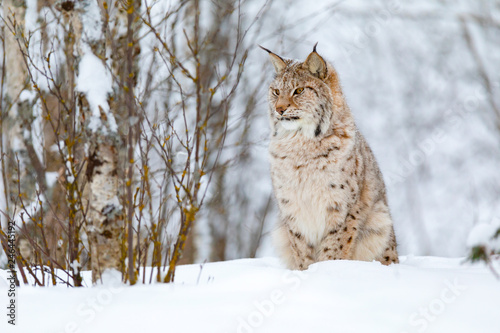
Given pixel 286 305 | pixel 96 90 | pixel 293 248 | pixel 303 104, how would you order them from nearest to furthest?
pixel 286 305 < pixel 96 90 < pixel 303 104 < pixel 293 248

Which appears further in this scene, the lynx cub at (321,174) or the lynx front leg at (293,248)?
the lynx front leg at (293,248)

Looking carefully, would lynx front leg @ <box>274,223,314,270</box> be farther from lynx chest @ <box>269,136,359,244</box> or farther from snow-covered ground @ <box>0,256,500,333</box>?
snow-covered ground @ <box>0,256,500,333</box>

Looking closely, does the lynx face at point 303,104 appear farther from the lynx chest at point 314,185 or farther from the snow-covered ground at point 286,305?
the snow-covered ground at point 286,305

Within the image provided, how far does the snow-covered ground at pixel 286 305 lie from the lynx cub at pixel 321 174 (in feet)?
4.22

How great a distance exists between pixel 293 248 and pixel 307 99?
1.46 metres

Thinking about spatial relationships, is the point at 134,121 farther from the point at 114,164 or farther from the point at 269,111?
the point at 269,111

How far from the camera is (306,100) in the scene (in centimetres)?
510

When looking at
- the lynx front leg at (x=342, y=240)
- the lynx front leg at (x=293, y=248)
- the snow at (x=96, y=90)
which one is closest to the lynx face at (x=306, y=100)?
the lynx front leg at (x=342, y=240)

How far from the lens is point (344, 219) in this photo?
496 cm

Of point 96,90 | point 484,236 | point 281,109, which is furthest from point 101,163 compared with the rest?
point 484,236

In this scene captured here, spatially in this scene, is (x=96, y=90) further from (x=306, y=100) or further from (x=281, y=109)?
(x=306, y=100)

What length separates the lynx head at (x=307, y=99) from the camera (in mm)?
5090

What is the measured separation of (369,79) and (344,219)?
17.1m

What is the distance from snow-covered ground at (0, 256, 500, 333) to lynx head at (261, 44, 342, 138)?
70.6 inches
